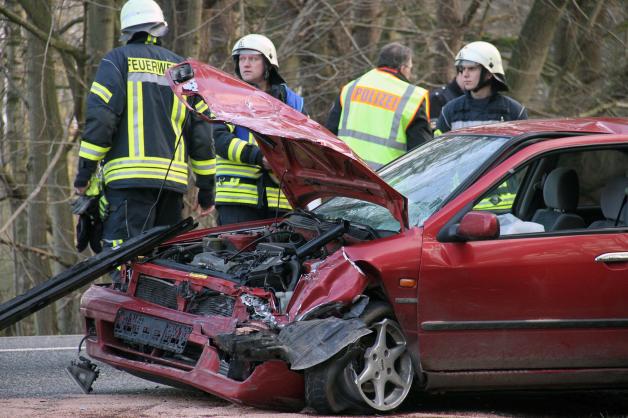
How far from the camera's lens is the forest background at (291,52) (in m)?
13.8

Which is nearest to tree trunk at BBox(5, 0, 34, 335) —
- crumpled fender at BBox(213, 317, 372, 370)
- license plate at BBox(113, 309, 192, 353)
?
license plate at BBox(113, 309, 192, 353)

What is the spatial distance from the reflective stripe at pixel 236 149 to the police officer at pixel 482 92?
1762 mm

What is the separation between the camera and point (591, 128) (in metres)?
6.52

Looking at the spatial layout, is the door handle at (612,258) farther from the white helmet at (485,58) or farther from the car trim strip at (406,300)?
the white helmet at (485,58)

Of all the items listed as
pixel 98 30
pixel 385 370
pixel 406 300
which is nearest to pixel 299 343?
pixel 385 370

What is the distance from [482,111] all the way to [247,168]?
1.86m

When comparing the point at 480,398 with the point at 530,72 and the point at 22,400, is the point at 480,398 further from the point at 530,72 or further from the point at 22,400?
the point at 530,72

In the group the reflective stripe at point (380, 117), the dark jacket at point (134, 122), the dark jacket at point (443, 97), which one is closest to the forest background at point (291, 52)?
the dark jacket at point (443, 97)

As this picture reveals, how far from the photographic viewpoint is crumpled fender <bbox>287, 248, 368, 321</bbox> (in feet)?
18.6

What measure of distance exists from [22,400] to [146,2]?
282cm


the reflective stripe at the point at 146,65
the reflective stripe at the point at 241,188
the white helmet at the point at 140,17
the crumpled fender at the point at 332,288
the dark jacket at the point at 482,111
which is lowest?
the crumpled fender at the point at 332,288

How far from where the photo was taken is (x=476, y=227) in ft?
18.8

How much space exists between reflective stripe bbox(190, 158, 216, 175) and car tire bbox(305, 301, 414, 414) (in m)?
2.61

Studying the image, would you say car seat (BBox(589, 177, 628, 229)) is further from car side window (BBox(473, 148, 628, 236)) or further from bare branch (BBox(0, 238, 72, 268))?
bare branch (BBox(0, 238, 72, 268))
